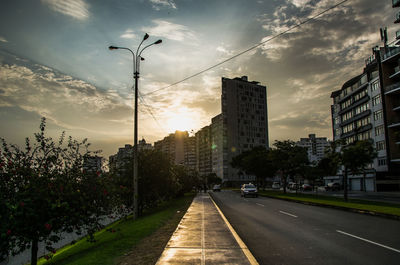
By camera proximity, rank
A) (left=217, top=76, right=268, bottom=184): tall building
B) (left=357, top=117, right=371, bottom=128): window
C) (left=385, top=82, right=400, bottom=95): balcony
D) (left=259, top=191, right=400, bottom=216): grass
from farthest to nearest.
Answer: (left=217, top=76, right=268, bottom=184): tall building → (left=357, top=117, right=371, bottom=128): window → (left=385, top=82, right=400, bottom=95): balcony → (left=259, top=191, right=400, bottom=216): grass

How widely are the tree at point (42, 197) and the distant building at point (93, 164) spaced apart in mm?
260

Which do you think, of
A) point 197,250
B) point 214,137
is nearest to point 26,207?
point 197,250

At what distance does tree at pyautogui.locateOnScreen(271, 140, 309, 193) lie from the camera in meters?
41.5

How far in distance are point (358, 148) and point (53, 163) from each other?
26.1m

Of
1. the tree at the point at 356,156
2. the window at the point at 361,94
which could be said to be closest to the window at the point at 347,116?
the window at the point at 361,94

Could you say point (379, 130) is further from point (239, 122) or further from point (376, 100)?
point (239, 122)

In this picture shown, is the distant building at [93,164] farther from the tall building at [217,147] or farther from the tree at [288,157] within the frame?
the tall building at [217,147]

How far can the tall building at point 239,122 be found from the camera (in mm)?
135250

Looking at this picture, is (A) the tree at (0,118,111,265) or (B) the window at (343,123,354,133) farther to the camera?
(B) the window at (343,123,354,133)

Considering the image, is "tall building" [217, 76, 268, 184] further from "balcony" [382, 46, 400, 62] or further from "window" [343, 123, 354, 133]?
"balcony" [382, 46, 400, 62]

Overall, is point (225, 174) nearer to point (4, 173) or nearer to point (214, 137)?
point (214, 137)

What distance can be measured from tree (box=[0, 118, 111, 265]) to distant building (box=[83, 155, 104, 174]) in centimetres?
26

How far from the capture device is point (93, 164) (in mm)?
10664

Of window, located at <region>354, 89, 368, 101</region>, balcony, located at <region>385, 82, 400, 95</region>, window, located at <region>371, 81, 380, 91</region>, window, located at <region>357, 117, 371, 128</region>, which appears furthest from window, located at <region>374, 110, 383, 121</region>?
window, located at <region>354, 89, 368, 101</region>
